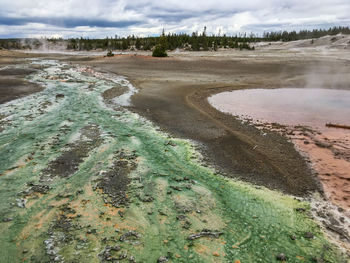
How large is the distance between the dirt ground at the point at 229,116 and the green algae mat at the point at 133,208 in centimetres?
94

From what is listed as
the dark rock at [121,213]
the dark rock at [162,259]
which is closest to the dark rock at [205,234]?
the dark rock at [162,259]

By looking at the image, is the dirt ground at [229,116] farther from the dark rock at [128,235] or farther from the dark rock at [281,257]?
the dark rock at [128,235]

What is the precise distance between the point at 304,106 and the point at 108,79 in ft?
58.4

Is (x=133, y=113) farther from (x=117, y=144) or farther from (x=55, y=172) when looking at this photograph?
(x=55, y=172)

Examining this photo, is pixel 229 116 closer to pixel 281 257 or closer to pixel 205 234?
pixel 205 234

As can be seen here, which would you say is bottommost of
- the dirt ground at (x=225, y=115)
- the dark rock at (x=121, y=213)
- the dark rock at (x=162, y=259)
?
the dark rock at (x=162, y=259)

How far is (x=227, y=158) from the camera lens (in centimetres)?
905

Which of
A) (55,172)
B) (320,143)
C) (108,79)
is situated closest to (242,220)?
(55,172)

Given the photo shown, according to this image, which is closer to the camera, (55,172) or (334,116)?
(55,172)

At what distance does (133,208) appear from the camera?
6309mm

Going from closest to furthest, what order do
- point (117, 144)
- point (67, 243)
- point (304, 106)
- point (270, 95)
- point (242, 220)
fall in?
point (67, 243), point (242, 220), point (117, 144), point (304, 106), point (270, 95)

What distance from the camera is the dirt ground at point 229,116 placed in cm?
832

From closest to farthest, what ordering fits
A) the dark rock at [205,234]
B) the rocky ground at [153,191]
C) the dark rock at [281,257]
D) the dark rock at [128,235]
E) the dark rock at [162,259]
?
1. the dark rock at [162,259]
2. the dark rock at [281,257]
3. the rocky ground at [153,191]
4. the dark rock at [128,235]
5. the dark rock at [205,234]

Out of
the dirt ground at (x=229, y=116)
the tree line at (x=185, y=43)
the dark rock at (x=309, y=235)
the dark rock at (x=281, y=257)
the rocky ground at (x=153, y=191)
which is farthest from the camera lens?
the tree line at (x=185, y=43)
